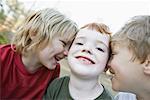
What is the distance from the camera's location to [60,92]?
912 mm

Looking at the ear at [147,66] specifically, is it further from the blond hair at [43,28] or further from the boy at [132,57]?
the blond hair at [43,28]

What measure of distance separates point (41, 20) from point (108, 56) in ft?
0.81

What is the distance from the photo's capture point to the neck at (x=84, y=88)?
2.86ft

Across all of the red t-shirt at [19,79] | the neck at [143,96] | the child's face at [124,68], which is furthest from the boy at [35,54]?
the neck at [143,96]

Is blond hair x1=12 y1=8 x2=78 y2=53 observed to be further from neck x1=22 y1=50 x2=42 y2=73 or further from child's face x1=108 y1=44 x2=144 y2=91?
child's face x1=108 y1=44 x2=144 y2=91

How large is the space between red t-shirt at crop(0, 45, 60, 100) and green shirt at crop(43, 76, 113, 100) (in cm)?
3

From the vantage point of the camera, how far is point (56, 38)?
96 centimetres

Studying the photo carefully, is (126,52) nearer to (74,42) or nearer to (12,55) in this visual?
(74,42)

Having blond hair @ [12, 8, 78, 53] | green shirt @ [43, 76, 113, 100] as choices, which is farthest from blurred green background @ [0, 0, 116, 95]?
green shirt @ [43, 76, 113, 100]

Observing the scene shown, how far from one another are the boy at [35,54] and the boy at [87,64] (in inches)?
2.5

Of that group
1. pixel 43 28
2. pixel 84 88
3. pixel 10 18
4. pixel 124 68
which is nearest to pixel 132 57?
pixel 124 68

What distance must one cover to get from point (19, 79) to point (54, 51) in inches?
5.4

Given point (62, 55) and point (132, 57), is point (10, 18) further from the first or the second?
point (132, 57)

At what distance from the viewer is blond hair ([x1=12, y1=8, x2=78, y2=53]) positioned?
96cm
